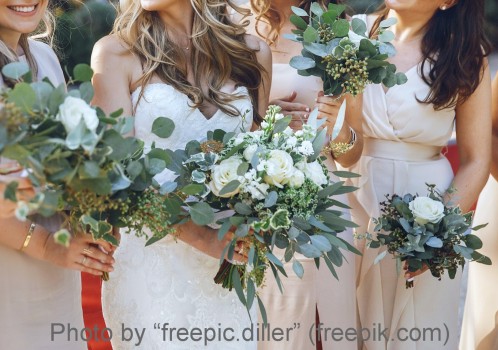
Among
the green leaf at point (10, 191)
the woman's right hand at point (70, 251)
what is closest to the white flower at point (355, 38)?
the woman's right hand at point (70, 251)

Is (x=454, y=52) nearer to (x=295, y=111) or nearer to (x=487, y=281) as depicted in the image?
(x=295, y=111)

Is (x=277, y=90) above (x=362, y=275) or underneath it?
above

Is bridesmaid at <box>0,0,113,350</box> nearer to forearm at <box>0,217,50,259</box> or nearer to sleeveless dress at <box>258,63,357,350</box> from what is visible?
forearm at <box>0,217,50,259</box>

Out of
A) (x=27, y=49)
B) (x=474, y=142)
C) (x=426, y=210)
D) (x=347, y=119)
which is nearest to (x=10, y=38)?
(x=27, y=49)

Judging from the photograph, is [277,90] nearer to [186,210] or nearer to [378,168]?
[378,168]

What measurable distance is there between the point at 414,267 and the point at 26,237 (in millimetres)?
1919

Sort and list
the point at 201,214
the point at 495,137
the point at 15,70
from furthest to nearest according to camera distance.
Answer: the point at 495,137 < the point at 201,214 < the point at 15,70

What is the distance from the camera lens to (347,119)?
182 inches

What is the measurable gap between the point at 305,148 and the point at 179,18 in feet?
3.53

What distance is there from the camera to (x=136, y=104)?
3977 millimetres

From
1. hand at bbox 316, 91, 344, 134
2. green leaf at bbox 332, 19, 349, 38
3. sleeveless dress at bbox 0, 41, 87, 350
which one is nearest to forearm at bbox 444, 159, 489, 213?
hand at bbox 316, 91, 344, 134

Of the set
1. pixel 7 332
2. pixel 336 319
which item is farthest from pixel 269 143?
pixel 336 319

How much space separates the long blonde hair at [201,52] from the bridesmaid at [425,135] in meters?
0.91

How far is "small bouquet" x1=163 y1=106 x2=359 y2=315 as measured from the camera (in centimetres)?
346
